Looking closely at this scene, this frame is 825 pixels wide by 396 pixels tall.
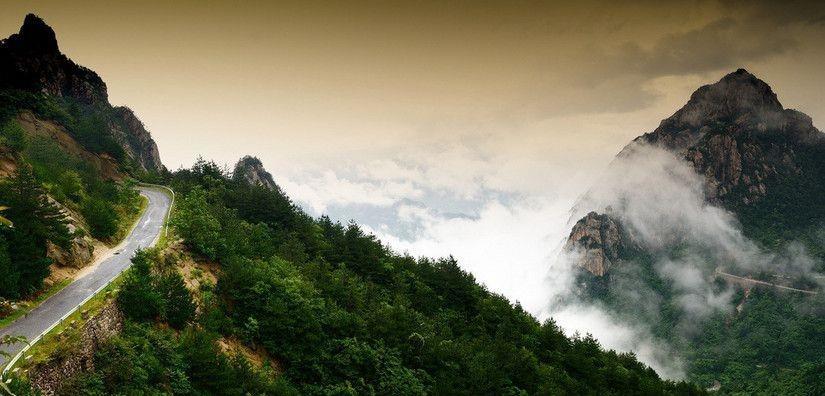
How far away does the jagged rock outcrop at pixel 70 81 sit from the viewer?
81562 millimetres

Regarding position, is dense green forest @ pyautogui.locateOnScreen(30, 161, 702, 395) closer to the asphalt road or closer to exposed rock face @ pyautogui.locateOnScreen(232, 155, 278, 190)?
the asphalt road

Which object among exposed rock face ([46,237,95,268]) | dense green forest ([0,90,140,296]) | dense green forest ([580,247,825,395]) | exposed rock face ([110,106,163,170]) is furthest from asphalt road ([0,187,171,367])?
dense green forest ([580,247,825,395])

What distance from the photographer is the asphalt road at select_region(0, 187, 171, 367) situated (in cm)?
1845

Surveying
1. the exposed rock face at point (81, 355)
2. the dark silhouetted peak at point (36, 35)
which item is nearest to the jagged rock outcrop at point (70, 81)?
the dark silhouetted peak at point (36, 35)

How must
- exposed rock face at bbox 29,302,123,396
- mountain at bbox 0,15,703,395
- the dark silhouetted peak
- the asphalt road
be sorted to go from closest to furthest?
exposed rock face at bbox 29,302,123,396, the asphalt road, mountain at bbox 0,15,703,395, the dark silhouetted peak

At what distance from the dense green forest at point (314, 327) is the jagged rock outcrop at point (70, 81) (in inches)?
1983

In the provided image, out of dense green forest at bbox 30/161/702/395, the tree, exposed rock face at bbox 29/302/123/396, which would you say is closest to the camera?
exposed rock face at bbox 29/302/123/396

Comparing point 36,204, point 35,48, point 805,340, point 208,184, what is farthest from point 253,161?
point 805,340

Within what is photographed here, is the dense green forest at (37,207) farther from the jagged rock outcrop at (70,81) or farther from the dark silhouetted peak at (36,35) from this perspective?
the dark silhouetted peak at (36,35)

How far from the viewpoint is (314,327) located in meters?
26.3

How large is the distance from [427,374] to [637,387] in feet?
96.7

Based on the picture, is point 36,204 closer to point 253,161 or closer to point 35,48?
point 35,48

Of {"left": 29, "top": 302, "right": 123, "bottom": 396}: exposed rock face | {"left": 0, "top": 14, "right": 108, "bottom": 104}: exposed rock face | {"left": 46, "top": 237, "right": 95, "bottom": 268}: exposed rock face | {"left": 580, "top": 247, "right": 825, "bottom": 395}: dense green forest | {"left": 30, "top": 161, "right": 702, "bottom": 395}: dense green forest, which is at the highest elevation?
{"left": 580, "top": 247, "right": 825, "bottom": 395}: dense green forest

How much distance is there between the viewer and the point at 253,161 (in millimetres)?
144875
